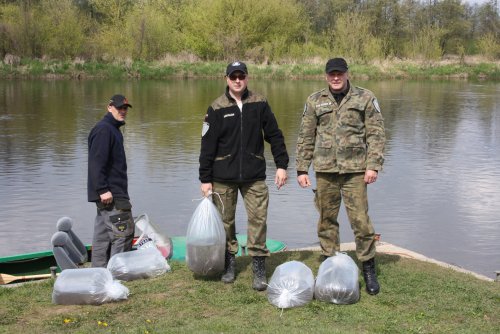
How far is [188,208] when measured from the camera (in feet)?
38.7

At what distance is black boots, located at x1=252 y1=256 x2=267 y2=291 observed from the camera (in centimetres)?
607

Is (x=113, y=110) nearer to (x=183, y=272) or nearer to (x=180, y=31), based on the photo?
(x=183, y=272)

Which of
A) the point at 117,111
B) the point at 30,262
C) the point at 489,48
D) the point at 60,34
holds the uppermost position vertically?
the point at 60,34

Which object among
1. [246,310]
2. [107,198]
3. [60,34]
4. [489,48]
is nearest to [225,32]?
[60,34]

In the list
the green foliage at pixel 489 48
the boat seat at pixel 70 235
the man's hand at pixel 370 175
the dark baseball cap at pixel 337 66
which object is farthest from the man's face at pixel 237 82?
the green foliage at pixel 489 48

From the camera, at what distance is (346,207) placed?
20.5ft

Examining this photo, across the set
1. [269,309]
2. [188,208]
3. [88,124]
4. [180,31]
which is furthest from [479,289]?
[180,31]

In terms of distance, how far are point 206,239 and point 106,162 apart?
139 centimetres

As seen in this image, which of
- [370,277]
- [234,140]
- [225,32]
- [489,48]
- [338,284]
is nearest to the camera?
[338,284]

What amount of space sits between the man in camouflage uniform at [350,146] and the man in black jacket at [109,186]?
6.31 ft

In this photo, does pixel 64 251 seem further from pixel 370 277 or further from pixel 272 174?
pixel 272 174

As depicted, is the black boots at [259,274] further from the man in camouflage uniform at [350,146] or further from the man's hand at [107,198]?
the man's hand at [107,198]

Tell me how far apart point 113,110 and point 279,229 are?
4422 mm

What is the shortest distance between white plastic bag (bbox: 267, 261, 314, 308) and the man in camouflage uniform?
2.00 ft
